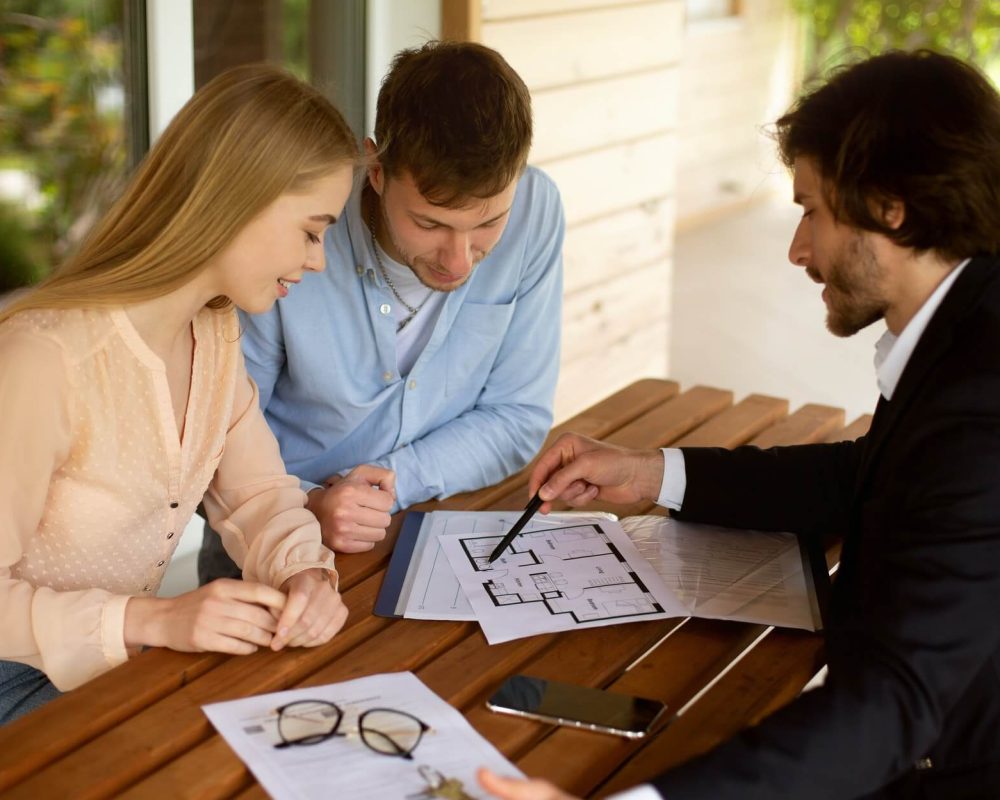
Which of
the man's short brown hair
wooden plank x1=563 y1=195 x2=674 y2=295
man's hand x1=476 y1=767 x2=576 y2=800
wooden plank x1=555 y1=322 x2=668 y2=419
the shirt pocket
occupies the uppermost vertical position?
the man's short brown hair

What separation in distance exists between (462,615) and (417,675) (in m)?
0.14

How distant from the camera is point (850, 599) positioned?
57.6 inches

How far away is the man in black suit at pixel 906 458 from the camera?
1205mm

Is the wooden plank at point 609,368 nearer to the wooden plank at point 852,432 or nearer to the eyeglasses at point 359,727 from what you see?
the wooden plank at point 852,432

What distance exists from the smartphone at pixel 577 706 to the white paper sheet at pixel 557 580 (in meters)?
0.12

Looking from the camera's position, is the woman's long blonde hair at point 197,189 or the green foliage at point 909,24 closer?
the woman's long blonde hair at point 197,189

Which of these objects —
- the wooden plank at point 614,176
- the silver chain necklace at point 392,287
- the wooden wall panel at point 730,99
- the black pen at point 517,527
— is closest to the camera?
the black pen at point 517,527

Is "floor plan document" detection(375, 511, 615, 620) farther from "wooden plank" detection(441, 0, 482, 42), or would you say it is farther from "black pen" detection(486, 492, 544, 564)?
"wooden plank" detection(441, 0, 482, 42)

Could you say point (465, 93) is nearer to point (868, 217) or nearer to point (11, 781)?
point (868, 217)

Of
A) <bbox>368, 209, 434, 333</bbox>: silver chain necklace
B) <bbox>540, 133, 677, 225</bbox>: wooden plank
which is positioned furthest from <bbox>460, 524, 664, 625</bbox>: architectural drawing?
<bbox>540, 133, 677, 225</bbox>: wooden plank

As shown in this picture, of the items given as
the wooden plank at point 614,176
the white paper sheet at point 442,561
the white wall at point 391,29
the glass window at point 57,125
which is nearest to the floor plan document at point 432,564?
the white paper sheet at point 442,561

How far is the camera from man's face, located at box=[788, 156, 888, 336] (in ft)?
4.85

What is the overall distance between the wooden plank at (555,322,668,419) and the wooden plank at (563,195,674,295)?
24 centimetres

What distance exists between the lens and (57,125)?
273 centimetres
